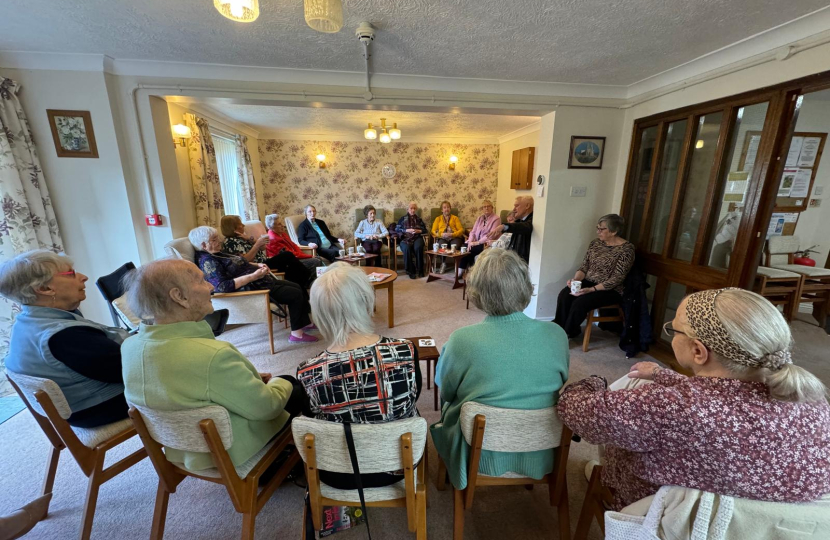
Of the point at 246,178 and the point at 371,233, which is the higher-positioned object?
the point at 246,178

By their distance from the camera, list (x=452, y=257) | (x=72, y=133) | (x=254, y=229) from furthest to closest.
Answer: (x=452, y=257)
(x=254, y=229)
(x=72, y=133)

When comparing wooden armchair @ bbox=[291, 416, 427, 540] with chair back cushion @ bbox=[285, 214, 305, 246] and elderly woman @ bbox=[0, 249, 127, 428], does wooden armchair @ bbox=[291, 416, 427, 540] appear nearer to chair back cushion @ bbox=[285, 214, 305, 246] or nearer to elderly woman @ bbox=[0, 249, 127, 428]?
elderly woman @ bbox=[0, 249, 127, 428]

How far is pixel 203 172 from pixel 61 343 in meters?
2.98

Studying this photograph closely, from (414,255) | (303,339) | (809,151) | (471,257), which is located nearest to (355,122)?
(414,255)

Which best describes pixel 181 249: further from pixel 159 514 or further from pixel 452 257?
pixel 452 257

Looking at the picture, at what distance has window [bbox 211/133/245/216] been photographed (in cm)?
450

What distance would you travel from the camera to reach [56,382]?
3.81 ft

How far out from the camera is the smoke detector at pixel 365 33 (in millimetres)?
1868

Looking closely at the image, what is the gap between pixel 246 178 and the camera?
4.93 metres

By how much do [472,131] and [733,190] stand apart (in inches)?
154

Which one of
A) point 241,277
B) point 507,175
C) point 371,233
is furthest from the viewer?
point 507,175

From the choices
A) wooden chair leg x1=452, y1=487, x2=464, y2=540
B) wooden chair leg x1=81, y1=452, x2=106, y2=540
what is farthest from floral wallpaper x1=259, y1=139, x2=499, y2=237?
wooden chair leg x1=452, y1=487, x2=464, y2=540

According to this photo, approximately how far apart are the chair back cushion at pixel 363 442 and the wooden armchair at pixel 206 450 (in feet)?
0.86

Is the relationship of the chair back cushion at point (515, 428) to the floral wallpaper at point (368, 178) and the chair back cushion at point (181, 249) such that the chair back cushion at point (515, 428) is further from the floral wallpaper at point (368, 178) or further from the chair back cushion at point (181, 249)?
the floral wallpaper at point (368, 178)
